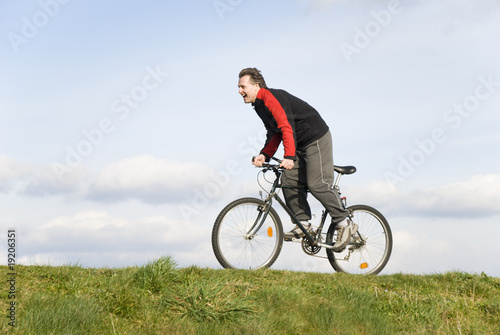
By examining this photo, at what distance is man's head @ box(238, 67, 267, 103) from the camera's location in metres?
7.06

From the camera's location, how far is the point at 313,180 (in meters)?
7.34


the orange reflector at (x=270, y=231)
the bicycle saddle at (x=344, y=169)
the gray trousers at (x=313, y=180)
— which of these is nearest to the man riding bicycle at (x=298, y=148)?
the gray trousers at (x=313, y=180)

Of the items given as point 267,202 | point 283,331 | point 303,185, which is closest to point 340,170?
point 303,185

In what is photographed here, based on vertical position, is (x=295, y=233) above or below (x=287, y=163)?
below

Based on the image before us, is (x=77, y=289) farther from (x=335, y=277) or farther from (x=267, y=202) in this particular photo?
(x=335, y=277)

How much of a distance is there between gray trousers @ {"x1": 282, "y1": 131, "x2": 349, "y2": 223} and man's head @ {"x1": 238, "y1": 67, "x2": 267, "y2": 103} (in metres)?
1.09

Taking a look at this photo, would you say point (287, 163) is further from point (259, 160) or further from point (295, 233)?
point (295, 233)

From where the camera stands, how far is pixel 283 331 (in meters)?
5.16

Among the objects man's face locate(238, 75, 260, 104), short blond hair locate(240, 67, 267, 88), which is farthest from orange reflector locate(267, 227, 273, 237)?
short blond hair locate(240, 67, 267, 88)

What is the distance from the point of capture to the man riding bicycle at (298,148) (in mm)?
7012

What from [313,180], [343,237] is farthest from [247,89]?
[343,237]

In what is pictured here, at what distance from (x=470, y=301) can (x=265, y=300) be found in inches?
113

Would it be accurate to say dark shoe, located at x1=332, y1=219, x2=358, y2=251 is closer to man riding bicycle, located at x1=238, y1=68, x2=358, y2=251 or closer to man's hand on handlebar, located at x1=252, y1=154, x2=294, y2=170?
man riding bicycle, located at x1=238, y1=68, x2=358, y2=251

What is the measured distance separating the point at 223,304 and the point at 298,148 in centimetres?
295
